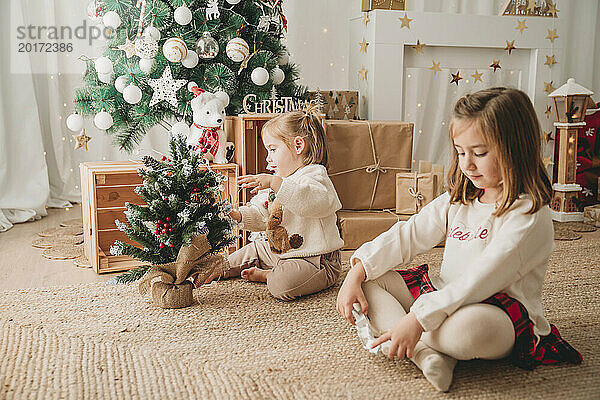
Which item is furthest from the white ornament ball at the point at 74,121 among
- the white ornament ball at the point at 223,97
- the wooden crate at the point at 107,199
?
the white ornament ball at the point at 223,97

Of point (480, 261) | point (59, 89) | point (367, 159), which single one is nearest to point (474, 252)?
point (480, 261)

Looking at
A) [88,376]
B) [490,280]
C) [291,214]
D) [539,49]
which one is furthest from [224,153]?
[539,49]

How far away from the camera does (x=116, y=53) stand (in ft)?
7.71

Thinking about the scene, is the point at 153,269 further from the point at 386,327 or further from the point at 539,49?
the point at 539,49

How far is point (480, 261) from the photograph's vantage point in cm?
120

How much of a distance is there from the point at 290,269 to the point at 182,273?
0.32 meters

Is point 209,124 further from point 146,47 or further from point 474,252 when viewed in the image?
point 474,252

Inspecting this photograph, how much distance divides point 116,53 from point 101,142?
95cm

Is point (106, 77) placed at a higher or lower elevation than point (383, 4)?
lower

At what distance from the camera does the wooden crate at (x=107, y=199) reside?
79.9 inches

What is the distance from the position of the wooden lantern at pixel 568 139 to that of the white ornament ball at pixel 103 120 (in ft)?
6.81

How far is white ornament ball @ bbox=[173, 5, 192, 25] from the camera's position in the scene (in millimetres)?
2229

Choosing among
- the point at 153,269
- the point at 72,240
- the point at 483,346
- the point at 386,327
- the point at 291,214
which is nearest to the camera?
the point at 483,346

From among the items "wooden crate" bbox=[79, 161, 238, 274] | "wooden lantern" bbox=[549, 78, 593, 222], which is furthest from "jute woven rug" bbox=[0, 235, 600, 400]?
"wooden lantern" bbox=[549, 78, 593, 222]
